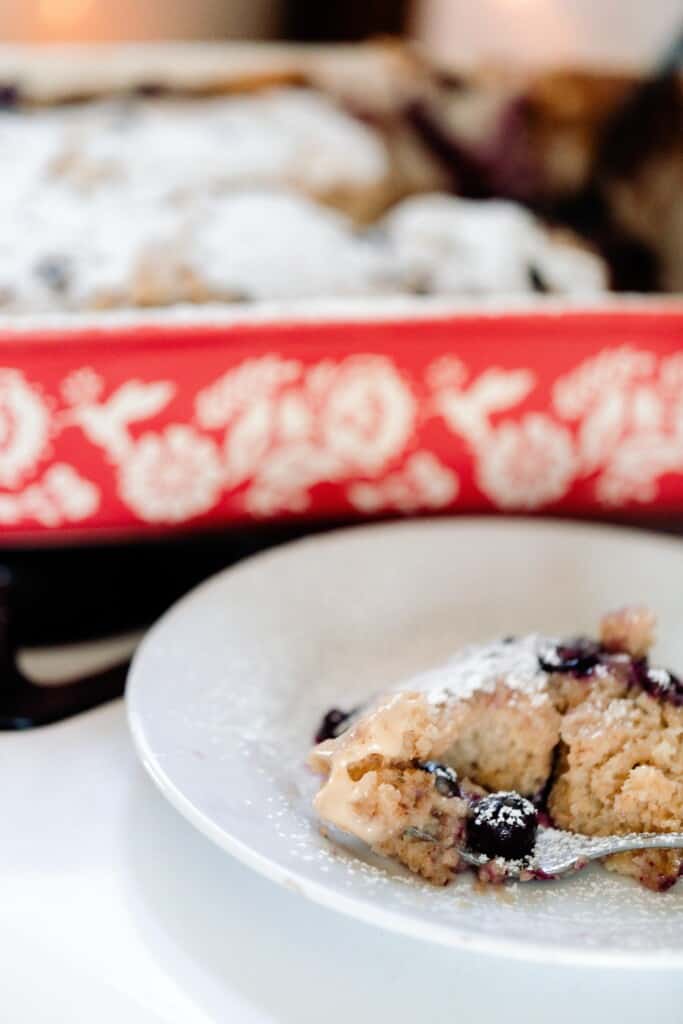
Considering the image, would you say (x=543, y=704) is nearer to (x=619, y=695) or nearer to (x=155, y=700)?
(x=619, y=695)

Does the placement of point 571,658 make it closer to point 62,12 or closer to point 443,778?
point 443,778

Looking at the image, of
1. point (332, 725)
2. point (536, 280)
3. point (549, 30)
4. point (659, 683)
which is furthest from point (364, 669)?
point (549, 30)

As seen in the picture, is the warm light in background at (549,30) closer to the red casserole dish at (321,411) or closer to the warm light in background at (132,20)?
the warm light in background at (132,20)

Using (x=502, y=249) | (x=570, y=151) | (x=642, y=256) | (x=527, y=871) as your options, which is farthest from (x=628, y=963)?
(x=570, y=151)

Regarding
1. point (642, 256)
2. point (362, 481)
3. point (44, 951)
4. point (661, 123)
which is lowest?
point (44, 951)

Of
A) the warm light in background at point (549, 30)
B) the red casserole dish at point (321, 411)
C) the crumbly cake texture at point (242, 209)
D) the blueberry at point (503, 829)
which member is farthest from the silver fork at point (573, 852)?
the warm light in background at point (549, 30)

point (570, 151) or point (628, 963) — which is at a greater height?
point (570, 151)
